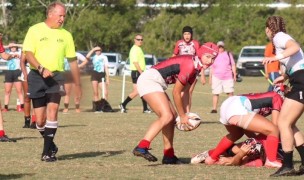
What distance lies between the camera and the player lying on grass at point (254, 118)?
40.8ft

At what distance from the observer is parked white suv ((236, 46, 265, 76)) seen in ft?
197

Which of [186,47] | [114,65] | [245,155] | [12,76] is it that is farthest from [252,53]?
[245,155]

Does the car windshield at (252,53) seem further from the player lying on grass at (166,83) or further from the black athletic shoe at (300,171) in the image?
the black athletic shoe at (300,171)

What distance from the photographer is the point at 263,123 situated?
488 inches

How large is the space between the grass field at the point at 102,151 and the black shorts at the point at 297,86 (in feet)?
3.26

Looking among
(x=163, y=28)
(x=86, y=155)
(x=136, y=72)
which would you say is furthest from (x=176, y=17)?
(x=86, y=155)

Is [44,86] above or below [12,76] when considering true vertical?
above

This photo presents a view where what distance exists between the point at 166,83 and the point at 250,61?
4747 centimetres

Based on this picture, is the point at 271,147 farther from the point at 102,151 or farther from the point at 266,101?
the point at 102,151

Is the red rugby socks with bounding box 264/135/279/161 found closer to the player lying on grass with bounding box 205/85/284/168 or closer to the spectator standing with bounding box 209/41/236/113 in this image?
the player lying on grass with bounding box 205/85/284/168

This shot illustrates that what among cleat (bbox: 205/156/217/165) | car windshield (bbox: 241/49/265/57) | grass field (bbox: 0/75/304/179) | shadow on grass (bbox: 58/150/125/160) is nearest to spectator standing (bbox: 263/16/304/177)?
grass field (bbox: 0/75/304/179)

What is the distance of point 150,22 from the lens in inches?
2995

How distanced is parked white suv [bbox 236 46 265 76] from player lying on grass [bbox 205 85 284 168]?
153 feet

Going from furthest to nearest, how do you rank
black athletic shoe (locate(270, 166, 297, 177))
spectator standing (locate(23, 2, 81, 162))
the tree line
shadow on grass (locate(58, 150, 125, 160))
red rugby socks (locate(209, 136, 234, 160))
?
A: the tree line, shadow on grass (locate(58, 150, 125, 160)), spectator standing (locate(23, 2, 81, 162)), red rugby socks (locate(209, 136, 234, 160)), black athletic shoe (locate(270, 166, 297, 177))
